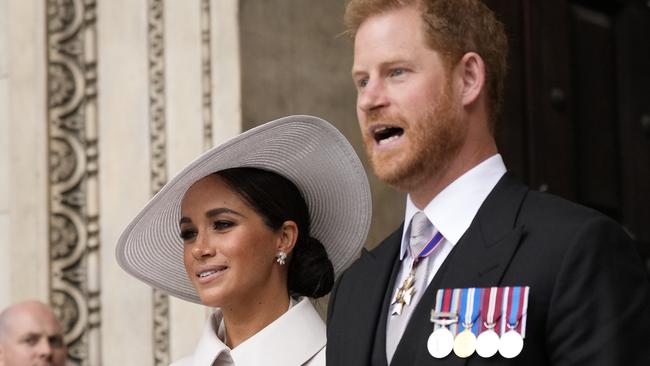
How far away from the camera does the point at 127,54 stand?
4.98 meters

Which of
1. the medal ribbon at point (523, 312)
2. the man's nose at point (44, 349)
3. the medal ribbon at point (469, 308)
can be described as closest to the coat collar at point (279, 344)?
the man's nose at point (44, 349)

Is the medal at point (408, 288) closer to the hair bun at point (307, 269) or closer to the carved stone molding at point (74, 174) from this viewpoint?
the hair bun at point (307, 269)

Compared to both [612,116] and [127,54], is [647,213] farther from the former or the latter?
[127,54]

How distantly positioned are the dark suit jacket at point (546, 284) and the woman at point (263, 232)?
972mm

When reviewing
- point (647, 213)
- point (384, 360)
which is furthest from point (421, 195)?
point (647, 213)

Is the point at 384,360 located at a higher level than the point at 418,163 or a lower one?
lower

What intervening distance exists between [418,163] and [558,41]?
9.49 feet

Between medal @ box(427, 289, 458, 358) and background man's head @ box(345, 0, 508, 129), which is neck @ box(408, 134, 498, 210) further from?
medal @ box(427, 289, 458, 358)

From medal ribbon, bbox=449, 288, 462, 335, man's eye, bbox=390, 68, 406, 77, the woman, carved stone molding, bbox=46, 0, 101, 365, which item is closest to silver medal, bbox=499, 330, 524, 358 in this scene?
medal ribbon, bbox=449, 288, 462, 335

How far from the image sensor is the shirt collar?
254 cm

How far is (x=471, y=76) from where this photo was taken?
8.41 ft

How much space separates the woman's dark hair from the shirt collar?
1164 mm

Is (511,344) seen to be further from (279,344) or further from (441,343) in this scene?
(279,344)

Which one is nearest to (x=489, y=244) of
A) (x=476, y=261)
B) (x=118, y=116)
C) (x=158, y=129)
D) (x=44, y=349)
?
(x=476, y=261)
